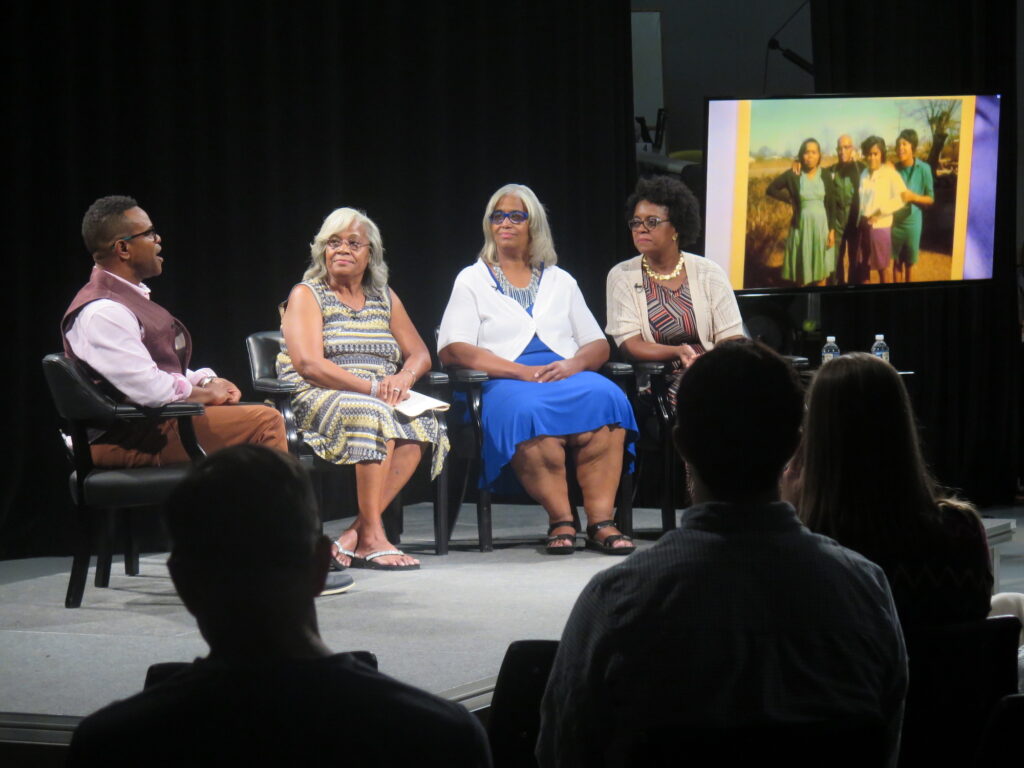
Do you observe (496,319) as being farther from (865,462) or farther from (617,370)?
(865,462)

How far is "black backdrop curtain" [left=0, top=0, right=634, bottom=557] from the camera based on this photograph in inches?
176

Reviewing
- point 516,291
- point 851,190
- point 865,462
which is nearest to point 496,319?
point 516,291

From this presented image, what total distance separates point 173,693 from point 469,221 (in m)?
4.57

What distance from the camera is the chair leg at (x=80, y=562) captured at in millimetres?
3621

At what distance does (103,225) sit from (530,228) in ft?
4.93

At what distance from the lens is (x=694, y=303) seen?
15.7ft

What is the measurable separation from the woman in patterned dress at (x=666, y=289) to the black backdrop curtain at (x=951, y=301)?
4.83 ft

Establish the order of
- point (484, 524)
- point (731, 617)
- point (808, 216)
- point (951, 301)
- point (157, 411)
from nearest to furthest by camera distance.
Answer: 1. point (731, 617)
2. point (157, 411)
3. point (484, 524)
4. point (808, 216)
5. point (951, 301)

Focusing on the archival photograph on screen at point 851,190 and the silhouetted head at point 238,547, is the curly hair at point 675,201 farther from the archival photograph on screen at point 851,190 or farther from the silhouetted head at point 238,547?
the silhouetted head at point 238,547

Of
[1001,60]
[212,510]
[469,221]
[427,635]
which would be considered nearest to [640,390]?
[469,221]

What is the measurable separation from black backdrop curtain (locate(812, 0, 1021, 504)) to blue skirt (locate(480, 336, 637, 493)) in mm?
2044

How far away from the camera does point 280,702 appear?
1.06 metres

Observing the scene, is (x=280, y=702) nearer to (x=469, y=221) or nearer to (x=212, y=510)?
Answer: (x=212, y=510)

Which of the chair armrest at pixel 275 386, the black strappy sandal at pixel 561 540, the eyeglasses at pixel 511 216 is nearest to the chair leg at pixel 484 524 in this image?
the black strappy sandal at pixel 561 540
